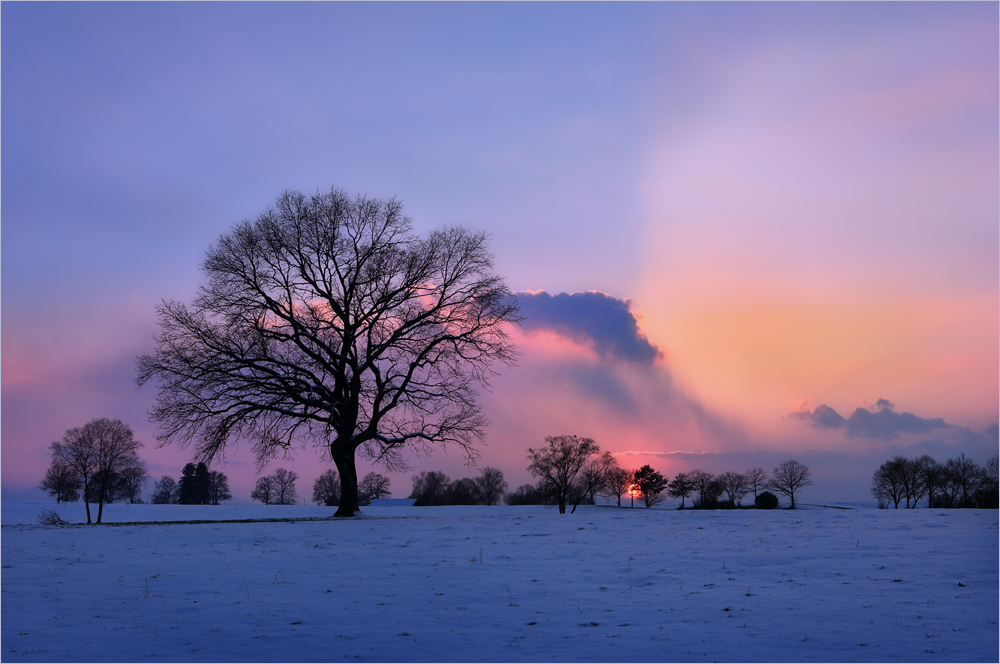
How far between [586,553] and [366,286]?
1648cm

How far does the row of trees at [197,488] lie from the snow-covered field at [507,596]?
95711 mm

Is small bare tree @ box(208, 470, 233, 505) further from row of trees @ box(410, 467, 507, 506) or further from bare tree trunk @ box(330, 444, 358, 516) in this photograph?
bare tree trunk @ box(330, 444, 358, 516)

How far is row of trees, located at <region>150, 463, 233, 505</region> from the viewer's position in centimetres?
10331

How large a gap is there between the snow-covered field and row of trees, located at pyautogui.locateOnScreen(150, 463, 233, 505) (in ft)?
314

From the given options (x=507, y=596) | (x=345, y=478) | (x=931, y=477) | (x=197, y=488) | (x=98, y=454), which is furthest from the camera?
(x=197, y=488)

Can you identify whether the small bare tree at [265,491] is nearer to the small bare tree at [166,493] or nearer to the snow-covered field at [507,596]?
the small bare tree at [166,493]

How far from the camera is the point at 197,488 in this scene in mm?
103438

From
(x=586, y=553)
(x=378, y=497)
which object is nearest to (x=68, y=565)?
(x=586, y=553)

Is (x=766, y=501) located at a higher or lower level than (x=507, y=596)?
lower

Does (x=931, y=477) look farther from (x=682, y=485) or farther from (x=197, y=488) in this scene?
(x=197, y=488)

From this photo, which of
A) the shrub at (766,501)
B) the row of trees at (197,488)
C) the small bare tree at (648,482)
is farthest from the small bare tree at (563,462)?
the row of trees at (197,488)

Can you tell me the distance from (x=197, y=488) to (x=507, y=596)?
353ft

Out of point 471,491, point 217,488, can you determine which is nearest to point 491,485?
point 471,491

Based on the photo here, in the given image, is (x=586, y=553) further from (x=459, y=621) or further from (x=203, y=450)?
(x=203, y=450)
